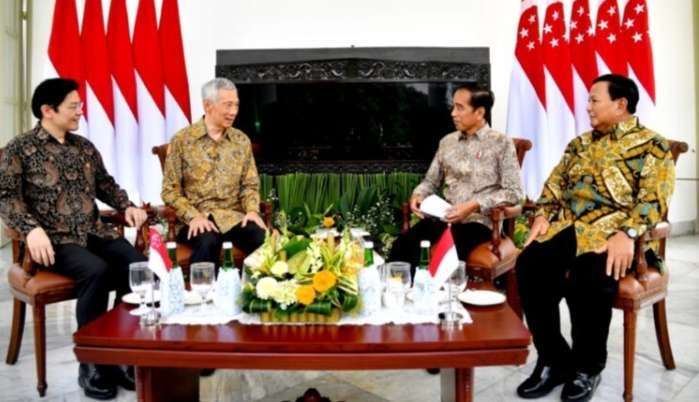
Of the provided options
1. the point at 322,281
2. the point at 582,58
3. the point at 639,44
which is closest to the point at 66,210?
the point at 322,281

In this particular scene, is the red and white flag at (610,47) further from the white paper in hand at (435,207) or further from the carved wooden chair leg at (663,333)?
the carved wooden chair leg at (663,333)

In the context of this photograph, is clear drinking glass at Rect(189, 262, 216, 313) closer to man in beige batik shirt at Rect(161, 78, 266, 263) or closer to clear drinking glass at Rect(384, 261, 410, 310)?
clear drinking glass at Rect(384, 261, 410, 310)

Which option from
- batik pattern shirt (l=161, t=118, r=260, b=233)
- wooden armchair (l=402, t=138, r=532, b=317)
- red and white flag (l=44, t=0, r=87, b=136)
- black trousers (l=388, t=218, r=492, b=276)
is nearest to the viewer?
wooden armchair (l=402, t=138, r=532, b=317)

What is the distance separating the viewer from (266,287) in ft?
5.33

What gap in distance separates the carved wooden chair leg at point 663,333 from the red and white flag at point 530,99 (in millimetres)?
2054

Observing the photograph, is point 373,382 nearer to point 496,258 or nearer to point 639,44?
point 496,258

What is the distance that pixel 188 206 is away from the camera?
9.20 feet

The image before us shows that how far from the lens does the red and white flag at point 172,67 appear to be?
4426 mm

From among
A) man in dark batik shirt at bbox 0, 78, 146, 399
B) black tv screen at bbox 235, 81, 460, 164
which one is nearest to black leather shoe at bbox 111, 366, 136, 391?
man in dark batik shirt at bbox 0, 78, 146, 399

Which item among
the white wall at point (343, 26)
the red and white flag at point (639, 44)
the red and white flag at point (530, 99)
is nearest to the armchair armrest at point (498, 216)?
the red and white flag at point (530, 99)

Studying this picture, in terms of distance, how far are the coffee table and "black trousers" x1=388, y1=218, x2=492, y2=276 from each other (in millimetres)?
1121

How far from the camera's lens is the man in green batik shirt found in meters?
2.10

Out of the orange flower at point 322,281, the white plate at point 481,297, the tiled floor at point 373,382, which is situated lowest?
the tiled floor at point 373,382

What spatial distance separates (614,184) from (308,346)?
1367 mm
